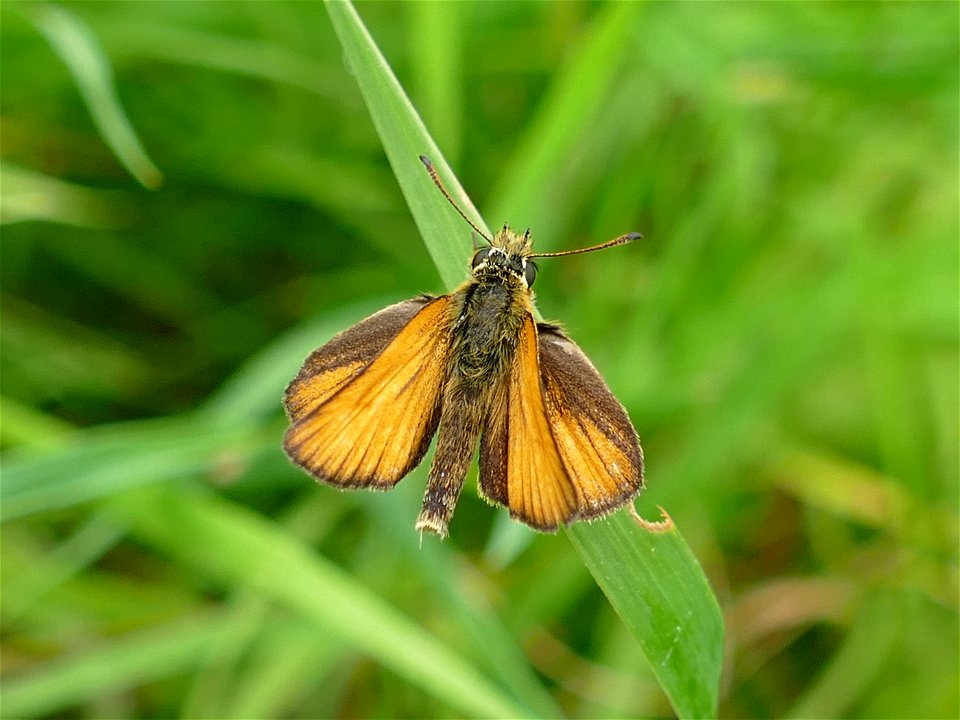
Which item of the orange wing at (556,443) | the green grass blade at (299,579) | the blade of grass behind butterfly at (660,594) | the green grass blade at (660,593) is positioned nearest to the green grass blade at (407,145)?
the blade of grass behind butterfly at (660,594)

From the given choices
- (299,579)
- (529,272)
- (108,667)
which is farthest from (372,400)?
(108,667)

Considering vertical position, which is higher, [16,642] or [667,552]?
[667,552]

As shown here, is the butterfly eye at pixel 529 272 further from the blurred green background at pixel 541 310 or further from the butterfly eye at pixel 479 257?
the blurred green background at pixel 541 310

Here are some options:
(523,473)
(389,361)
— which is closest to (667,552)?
(523,473)

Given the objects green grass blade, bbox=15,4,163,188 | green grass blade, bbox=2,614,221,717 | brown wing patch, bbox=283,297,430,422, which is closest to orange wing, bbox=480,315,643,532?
brown wing patch, bbox=283,297,430,422

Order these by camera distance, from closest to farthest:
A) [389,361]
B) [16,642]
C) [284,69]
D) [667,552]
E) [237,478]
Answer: [667,552] → [389,361] → [237,478] → [16,642] → [284,69]

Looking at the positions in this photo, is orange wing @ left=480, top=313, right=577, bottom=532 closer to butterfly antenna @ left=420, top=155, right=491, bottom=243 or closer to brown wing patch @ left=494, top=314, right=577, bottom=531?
brown wing patch @ left=494, top=314, right=577, bottom=531

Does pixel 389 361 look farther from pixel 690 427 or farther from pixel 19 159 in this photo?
pixel 19 159

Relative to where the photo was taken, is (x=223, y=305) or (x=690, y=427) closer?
(x=690, y=427)
